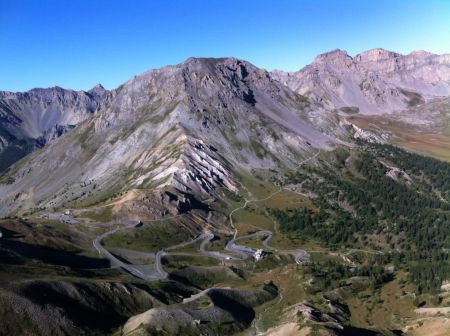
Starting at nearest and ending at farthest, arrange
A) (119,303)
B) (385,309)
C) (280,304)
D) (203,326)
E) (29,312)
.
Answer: (29,312), (203,326), (119,303), (385,309), (280,304)

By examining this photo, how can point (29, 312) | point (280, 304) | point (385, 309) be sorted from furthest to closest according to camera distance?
point (280, 304)
point (385, 309)
point (29, 312)

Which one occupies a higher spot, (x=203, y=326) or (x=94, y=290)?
(x=94, y=290)

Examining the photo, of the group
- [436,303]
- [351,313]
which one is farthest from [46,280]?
[436,303]

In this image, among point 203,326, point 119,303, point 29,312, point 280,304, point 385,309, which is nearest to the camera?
point 29,312

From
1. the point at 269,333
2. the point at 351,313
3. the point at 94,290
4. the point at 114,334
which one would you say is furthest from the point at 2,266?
the point at 351,313

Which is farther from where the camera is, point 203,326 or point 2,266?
point 2,266

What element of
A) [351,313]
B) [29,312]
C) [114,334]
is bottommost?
[351,313]

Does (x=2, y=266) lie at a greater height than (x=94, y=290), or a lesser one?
greater

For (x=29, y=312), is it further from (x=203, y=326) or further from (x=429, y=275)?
(x=429, y=275)

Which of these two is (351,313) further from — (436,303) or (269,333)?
(269,333)
